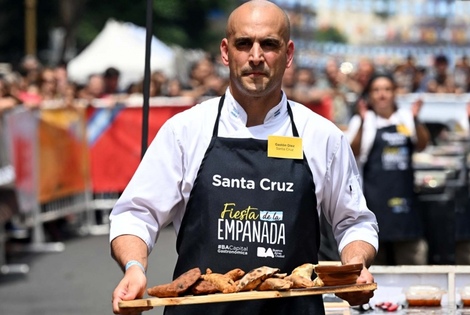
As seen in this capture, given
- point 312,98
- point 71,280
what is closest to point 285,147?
point 71,280

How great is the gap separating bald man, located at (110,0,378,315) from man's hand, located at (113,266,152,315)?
0.29 metres

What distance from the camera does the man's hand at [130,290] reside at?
3.61 m

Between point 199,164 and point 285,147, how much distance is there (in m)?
0.30

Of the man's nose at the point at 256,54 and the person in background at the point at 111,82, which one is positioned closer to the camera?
the man's nose at the point at 256,54

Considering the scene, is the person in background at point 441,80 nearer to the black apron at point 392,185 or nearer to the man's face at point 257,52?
the black apron at point 392,185

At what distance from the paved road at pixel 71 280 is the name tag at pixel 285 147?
16.1 ft

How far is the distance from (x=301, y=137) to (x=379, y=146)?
4765 mm

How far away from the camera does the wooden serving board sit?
3.56 metres

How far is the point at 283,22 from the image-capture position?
4.14 metres

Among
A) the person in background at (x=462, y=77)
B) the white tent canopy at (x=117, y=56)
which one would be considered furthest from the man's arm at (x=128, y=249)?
the white tent canopy at (x=117, y=56)

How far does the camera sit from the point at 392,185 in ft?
29.1

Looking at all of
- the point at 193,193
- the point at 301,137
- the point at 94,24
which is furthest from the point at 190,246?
the point at 94,24

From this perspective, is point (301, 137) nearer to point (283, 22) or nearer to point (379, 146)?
point (283, 22)

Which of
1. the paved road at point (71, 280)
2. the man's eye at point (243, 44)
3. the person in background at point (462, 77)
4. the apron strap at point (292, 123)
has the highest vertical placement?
the man's eye at point (243, 44)
